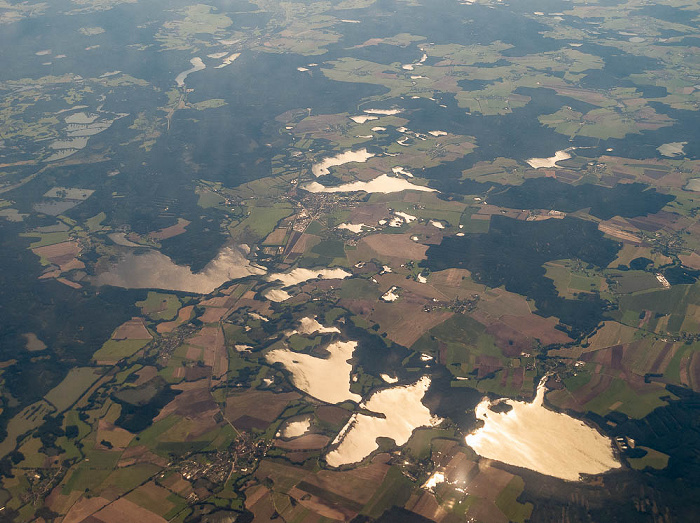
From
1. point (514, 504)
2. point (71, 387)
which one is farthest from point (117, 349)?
point (514, 504)

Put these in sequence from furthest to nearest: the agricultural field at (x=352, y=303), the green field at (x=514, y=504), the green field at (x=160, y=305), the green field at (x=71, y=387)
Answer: the green field at (x=160, y=305) < the green field at (x=71, y=387) < the agricultural field at (x=352, y=303) < the green field at (x=514, y=504)

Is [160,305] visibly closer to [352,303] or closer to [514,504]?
[352,303]

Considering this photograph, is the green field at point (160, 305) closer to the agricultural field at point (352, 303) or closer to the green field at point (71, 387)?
the agricultural field at point (352, 303)

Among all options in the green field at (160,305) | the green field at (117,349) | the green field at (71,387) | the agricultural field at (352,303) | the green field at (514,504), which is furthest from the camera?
the green field at (160,305)

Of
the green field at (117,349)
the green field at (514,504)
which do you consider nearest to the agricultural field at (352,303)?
the green field at (514,504)

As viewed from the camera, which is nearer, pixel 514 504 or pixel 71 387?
pixel 514 504

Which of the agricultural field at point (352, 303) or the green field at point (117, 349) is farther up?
the agricultural field at point (352, 303)

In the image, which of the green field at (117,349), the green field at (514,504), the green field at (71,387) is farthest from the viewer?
the green field at (117,349)

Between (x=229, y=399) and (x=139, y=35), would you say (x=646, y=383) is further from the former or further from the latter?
(x=139, y=35)

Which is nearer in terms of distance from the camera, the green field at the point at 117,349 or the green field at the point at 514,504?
the green field at the point at 514,504

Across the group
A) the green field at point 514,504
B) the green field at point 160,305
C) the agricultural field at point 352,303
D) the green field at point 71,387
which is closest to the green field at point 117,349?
the agricultural field at point 352,303

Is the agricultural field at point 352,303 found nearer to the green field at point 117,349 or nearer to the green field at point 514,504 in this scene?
the green field at point 514,504

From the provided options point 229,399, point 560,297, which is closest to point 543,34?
point 560,297
